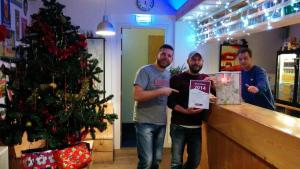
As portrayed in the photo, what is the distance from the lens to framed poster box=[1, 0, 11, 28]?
3.21 m

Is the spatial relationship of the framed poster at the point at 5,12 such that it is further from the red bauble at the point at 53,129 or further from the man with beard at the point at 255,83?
the man with beard at the point at 255,83

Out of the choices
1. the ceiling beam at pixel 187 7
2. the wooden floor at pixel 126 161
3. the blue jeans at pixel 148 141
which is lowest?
the wooden floor at pixel 126 161

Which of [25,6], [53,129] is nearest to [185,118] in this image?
[53,129]

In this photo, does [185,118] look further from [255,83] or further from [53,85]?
[53,85]

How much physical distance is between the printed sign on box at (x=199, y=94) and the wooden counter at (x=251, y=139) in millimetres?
150

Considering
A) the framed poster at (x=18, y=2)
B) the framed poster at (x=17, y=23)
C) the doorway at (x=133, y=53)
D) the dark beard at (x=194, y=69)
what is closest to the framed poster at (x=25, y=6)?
the framed poster at (x=18, y=2)

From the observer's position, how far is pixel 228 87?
251 centimetres

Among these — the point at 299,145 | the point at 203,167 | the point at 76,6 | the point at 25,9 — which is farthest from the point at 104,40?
the point at 299,145

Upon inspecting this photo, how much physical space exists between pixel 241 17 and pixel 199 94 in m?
1.06

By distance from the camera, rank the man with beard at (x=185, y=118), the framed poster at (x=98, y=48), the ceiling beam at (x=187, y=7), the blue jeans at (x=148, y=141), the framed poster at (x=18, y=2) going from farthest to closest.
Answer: the framed poster at (x=98, y=48)
the framed poster at (x=18, y=2)
the ceiling beam at (x=187, y=7)
the blue jeans at (x=148, y=141)
the man with beard at (x=185, y=118)

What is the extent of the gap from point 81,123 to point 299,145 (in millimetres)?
1495

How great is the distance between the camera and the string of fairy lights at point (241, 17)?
2.29 metres

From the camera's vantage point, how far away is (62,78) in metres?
2.16

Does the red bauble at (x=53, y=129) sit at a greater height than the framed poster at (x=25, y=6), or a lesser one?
lesser
